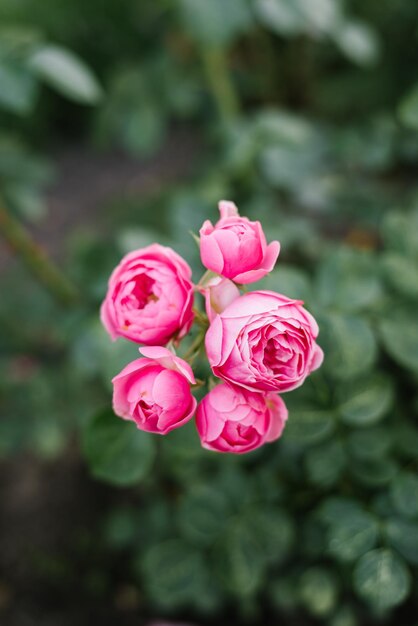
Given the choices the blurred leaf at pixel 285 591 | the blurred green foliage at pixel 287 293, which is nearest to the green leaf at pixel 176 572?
the blurred green foliage at pixel 287 293

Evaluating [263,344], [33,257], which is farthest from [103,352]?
[33,257]

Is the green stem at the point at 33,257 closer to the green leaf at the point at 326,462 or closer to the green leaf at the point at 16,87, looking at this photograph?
the green leaf at the point at 16,87

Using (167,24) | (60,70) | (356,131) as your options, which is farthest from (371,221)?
(167,24)

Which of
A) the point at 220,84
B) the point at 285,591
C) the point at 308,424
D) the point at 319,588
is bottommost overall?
the point at 285,591

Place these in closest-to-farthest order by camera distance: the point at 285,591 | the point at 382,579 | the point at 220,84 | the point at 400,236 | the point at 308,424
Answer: the point at 382,579, the point at 308,424, the point at 400,236, the point at 285,591, the point at 220,84

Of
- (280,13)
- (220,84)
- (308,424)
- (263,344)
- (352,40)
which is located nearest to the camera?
(263,344)

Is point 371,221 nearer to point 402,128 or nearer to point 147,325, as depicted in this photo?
point 402,128

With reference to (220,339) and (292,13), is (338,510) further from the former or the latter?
(292,13)

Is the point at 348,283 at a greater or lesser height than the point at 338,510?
greater
